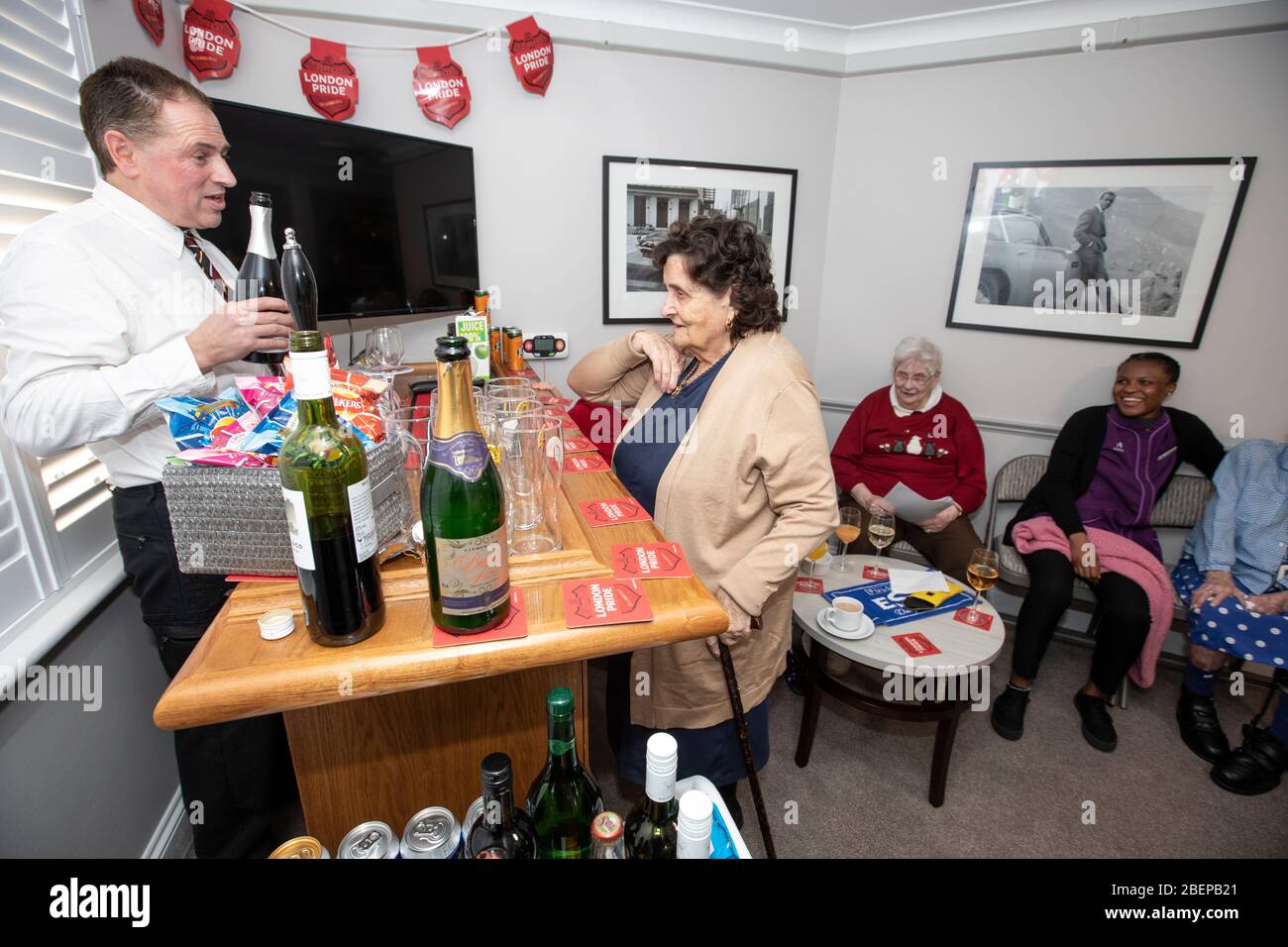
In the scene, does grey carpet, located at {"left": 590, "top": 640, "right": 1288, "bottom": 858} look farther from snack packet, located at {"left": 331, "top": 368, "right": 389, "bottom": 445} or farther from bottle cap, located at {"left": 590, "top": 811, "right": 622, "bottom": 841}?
snack packet, located at {"left": 331, "top": 368, "right": 389, "bottom": 445}

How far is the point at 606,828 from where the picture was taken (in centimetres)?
74

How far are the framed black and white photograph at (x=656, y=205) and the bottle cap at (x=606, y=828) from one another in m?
2.69

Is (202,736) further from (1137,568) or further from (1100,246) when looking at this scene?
(1100,246)

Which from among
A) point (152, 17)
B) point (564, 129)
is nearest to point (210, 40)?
point (152, 17)

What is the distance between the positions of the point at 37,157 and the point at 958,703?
2895 mm

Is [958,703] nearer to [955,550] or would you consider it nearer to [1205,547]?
[955,550]

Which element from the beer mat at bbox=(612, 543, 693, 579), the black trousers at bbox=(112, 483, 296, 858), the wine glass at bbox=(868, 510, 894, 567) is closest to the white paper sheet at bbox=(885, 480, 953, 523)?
the wine glass at bbox=(868, 510, 894, 567)

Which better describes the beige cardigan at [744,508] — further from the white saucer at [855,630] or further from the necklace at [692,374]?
the white saucer at [855,630]

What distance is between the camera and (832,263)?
3373 millimetres

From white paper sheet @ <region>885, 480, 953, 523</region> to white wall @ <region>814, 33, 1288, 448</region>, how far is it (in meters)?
0.69

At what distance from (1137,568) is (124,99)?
11.8 ft

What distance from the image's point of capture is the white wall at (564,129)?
2.45m

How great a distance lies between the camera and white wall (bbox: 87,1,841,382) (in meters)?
2.45
